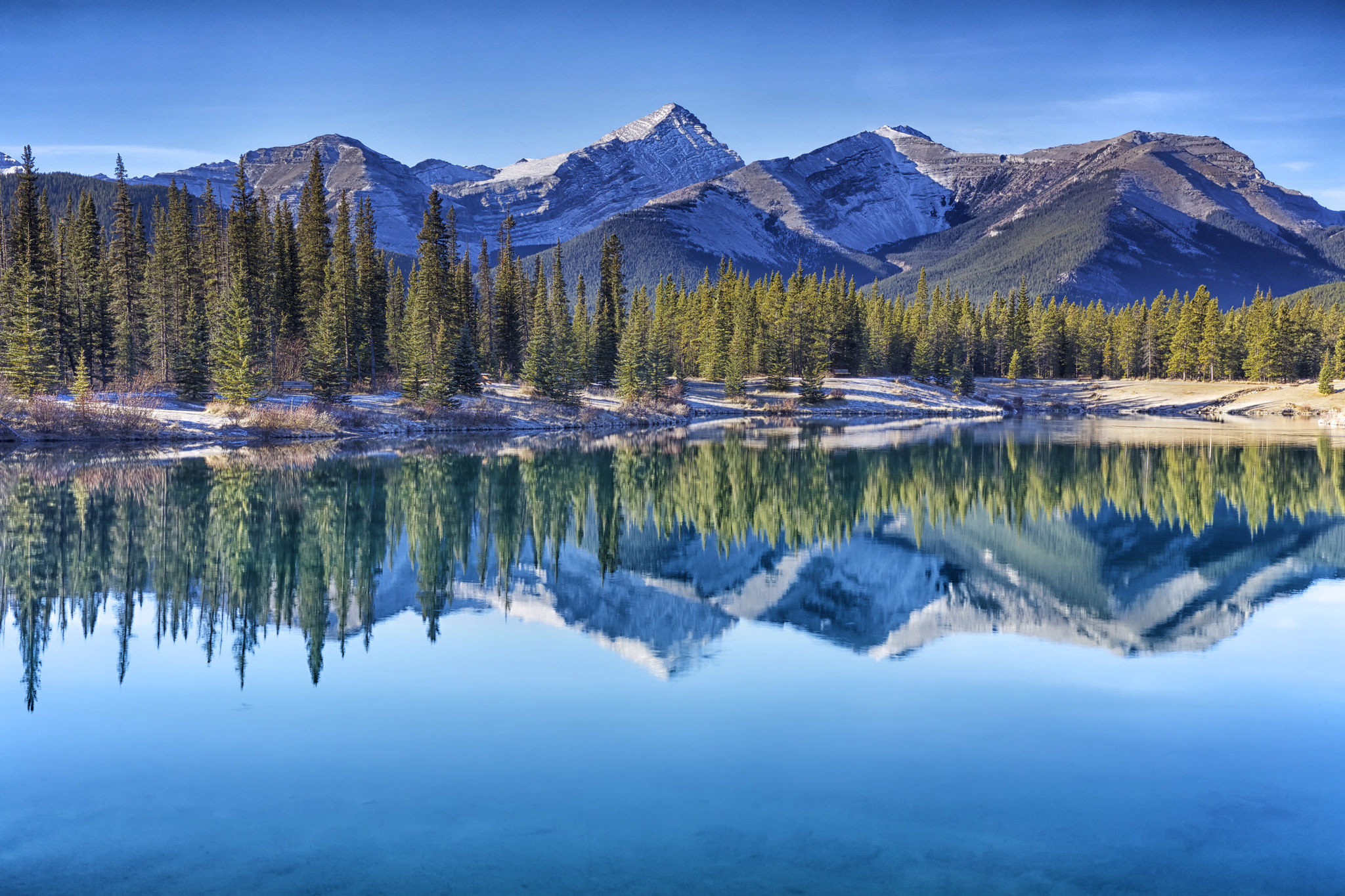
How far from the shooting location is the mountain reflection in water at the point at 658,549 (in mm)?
18594

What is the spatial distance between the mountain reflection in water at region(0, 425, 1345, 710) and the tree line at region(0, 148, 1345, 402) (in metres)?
25.6

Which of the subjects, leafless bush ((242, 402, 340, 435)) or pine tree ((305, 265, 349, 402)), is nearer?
leafless bush ((242, 402, 340, 435))

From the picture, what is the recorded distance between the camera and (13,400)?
2274 inches

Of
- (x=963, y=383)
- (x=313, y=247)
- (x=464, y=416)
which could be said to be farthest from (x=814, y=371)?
(x=313, y=247)

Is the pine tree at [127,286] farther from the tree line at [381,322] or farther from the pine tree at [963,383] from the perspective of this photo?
the pine tree at [963,383]

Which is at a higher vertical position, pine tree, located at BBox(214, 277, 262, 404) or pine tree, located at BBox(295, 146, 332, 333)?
pine tree, located at BBox(295, 146, 332, 333)

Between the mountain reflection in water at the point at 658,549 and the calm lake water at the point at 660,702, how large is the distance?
0.57ft

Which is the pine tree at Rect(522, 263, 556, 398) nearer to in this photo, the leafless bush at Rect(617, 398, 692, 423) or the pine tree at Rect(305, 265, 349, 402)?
the leafless bush at Rect(617, 398, 692, 423)

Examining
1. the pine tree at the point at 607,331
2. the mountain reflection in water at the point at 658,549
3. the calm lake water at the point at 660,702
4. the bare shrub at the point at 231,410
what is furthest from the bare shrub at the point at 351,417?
the calm lake water at the point at 660,702

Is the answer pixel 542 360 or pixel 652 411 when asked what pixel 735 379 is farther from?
pixel 542 360

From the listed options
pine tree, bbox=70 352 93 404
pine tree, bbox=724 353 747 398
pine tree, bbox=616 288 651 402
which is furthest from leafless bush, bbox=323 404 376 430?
pine tree, bbox=724 353 747 398

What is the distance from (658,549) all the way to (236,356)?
45939 mm

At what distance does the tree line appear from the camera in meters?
70.2

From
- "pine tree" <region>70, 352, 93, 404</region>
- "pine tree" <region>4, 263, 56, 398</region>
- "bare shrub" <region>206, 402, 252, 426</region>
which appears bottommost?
"bare shrub" <region>206, 402, 252, 426</region>
